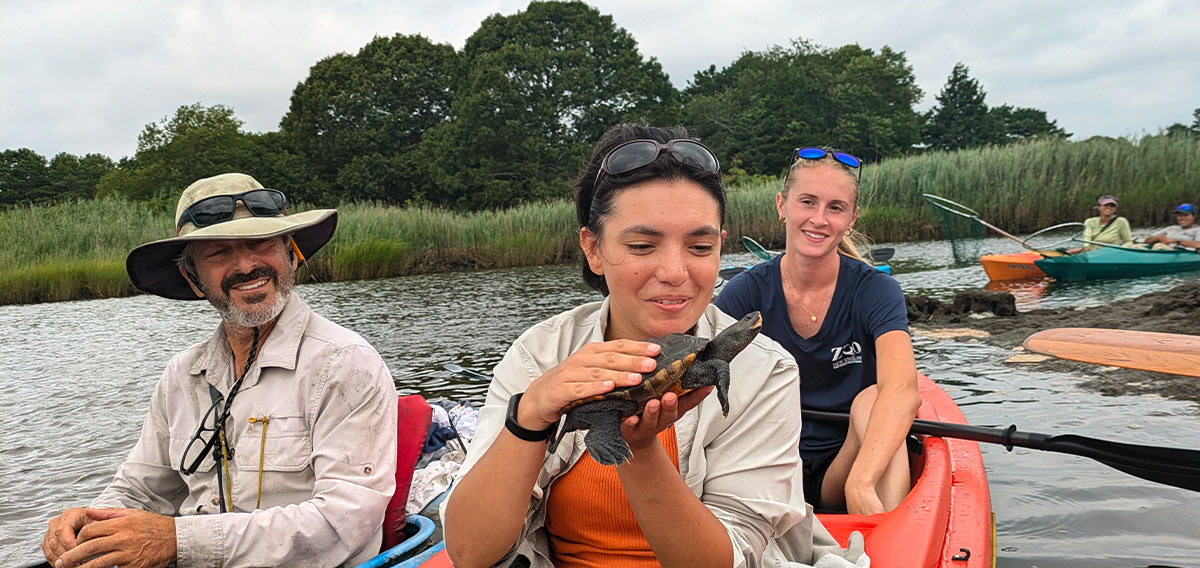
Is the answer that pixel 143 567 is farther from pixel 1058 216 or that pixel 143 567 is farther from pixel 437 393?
pixel 1058 216

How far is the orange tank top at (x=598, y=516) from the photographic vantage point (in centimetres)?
173

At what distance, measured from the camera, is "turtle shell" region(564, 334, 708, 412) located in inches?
52.7

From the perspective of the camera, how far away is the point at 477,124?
1542 inches

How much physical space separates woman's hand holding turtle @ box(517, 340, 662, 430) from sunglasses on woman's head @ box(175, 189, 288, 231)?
162cm

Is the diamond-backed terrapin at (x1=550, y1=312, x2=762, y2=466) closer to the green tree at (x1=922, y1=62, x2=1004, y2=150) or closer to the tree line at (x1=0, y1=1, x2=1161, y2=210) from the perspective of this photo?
the tree line at (x1=0, y1=1, x2=1161, y2=210)

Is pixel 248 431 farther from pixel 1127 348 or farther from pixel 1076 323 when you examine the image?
pixel 1076 323

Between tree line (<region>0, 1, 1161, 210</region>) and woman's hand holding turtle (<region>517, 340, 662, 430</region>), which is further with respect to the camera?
tree line (<region>0, 1, 1161, 210</region>)

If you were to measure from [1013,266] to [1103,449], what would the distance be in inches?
445

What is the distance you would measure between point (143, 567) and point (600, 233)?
1.60 meters

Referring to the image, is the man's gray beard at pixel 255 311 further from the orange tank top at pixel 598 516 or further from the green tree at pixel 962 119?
the green tree at pixel 962 119

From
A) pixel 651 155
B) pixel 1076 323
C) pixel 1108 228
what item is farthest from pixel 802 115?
pixel 651 155

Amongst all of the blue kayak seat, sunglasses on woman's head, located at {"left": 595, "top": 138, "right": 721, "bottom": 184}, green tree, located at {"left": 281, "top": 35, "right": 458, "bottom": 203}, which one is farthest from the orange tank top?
green tree, located at {"left": 281, "top": 35, "right": 458, "bottom": 203}

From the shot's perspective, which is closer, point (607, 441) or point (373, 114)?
point (607, 441)

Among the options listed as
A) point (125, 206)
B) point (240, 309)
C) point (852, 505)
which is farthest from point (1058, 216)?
point (125, 206)
